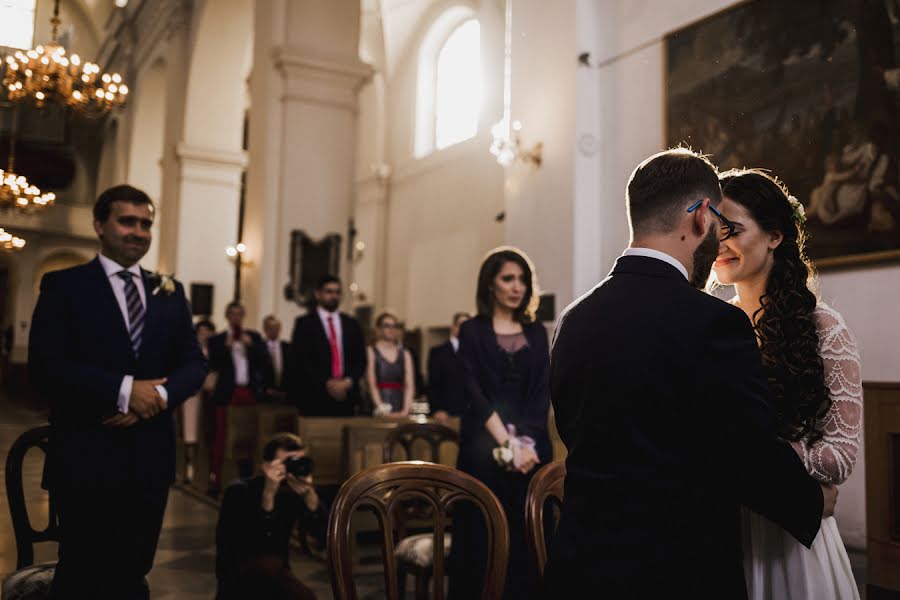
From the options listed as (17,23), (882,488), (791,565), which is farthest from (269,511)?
(882,488)

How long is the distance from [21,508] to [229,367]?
18.3 ft

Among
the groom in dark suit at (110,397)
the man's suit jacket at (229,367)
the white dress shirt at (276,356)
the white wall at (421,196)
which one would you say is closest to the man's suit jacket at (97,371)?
the groom in dark suit at (110,397)

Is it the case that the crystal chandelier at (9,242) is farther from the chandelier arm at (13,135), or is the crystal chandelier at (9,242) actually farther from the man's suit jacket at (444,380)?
the man's suit jacket at (444,380)

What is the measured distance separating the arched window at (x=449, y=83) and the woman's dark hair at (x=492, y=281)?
1070 cm

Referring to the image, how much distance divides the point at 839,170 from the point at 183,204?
37.0 feet

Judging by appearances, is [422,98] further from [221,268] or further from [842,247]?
[842,247]

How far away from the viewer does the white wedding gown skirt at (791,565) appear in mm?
1716

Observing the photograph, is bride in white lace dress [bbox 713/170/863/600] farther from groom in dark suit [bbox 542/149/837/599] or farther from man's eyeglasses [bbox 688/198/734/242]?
groom in dark suit [bbox 542/149/837/599]

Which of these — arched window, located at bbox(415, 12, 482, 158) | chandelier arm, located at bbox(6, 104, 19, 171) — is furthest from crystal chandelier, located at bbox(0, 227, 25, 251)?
arched window, located at bbox(415, 12, 482, 158)

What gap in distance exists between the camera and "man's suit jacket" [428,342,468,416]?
7316 mm

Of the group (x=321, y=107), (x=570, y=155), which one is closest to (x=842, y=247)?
(x=570, y=155)

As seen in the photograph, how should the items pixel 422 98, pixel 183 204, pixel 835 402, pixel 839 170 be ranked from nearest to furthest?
pixel 835 402 → pixel 839 170 → pixel 183 204 → pixel 422 98

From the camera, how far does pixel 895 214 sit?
5012 mm

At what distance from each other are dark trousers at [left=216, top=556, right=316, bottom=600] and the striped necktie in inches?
44.6
